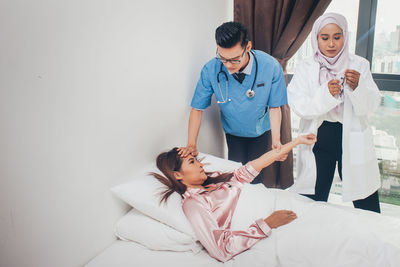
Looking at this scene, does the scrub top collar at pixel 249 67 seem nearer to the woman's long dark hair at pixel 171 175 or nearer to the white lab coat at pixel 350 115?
the white lab coat at pixel 350 115

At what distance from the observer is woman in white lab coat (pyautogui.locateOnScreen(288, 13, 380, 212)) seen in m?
1.48

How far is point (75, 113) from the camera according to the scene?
1.17 meters

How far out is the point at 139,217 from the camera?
Answer: 137 centimetres

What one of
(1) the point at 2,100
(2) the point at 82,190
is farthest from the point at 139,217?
(1) the point at 2,100

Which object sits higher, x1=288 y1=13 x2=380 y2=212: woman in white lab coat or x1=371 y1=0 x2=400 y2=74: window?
x1=371 y1=0 x2=400 y2=74: window

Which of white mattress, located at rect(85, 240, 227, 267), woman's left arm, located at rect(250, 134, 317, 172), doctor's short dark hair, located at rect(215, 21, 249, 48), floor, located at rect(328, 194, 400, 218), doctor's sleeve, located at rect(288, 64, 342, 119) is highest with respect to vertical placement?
doctor's short dark hair, located at rect(215, 21, 249, 48)

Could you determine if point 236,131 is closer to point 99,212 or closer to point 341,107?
point 341,107

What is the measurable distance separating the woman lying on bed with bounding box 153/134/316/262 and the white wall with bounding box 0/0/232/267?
19 centimetres

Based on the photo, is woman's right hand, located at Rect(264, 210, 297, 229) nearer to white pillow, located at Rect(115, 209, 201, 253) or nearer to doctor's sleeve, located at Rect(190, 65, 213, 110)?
white pillow, located at Rect(115, 209, 201, 253)

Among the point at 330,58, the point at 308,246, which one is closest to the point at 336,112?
the point at 330,58

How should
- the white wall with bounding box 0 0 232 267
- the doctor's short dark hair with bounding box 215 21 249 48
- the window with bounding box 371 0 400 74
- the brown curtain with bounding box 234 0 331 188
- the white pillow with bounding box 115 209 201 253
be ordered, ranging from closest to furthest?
the white wall with bounding box 0 0 232 267, the white pillow with bounding box 115 209 201 253, the doctor's short dark hair with bounding box 215 21 249 48, the brown curtain with bounding box 234 0 331 188, the window with bounding box 371 0 400 74

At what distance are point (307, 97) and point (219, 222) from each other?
2.41 ft

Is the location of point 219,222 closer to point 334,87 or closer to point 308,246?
point 308,246

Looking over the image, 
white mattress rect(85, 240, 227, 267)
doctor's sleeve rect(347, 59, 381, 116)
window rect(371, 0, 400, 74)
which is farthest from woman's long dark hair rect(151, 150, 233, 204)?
window rect(371, 0, 400, 74)
